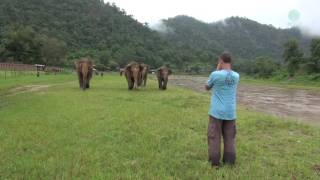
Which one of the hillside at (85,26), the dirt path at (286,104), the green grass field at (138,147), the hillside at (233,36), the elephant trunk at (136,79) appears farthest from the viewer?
the hillside at (233,36)

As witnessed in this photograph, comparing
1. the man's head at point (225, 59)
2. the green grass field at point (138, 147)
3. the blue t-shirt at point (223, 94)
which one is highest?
the man's head at point (225, 59)

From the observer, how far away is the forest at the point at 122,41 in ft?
246

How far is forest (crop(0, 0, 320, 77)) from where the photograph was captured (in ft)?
246

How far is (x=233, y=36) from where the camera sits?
499ft

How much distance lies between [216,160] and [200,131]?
11.2 ft

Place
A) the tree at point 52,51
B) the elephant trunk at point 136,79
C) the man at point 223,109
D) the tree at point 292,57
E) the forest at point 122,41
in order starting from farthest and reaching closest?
1. the tree at point 52,51
2. the tree at point 292,57
3. the forest at point 122,41
4. the elephant trunk at point 136,79
5. the man at point 223,109

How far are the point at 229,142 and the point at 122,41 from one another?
101 meters

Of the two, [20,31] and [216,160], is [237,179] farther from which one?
[20,31]

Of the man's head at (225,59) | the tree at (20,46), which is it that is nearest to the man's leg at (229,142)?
the man's head at (225,59)

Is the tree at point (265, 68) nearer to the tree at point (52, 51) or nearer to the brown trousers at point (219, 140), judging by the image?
the tree at point (52, 51)

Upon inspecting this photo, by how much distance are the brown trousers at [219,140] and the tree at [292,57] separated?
71317 mm

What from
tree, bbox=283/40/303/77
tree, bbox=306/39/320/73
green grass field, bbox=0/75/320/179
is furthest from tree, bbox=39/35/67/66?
green grass field, bbox=0/75/320/179

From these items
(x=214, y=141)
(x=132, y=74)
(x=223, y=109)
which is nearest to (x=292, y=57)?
(x=132, y=74)

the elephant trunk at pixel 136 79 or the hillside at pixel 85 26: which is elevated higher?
the hillside at pixel 85 26
